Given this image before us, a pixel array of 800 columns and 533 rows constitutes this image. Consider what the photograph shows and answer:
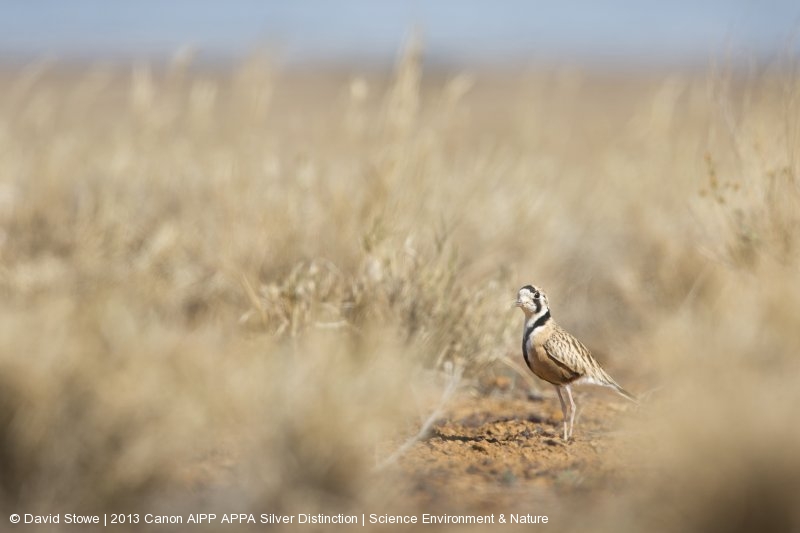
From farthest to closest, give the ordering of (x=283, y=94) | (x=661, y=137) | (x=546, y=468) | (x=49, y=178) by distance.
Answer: (x=283, y=94) → (x=661, y=137) → (x=49, y=178) → (x=546, y=468)

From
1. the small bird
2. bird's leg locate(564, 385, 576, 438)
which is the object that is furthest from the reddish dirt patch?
the small bird

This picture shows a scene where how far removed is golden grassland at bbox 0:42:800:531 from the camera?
11.2 ft

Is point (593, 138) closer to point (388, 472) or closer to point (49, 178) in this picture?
point (49, 178)

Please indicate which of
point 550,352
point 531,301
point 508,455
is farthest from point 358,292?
point 508,455

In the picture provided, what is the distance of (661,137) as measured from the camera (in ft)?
33.8

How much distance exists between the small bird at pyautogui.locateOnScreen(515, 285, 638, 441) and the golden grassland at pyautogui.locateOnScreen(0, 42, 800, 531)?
1.23 feet

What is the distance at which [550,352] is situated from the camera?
15.3 feet

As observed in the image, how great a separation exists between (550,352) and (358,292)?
1.56 m

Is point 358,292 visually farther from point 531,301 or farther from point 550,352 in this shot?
point 550,352

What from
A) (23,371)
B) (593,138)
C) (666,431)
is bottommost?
(666,431)

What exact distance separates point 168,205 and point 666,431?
591cm

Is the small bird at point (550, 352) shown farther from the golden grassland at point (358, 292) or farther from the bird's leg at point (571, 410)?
the golden grassland at point (358, 292)

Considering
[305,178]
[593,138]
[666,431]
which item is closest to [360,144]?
[305,178]

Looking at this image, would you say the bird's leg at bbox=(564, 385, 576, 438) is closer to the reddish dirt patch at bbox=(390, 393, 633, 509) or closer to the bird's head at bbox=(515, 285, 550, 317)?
the reddish dirt patch at bbox=(390, 393, 633, 509)
